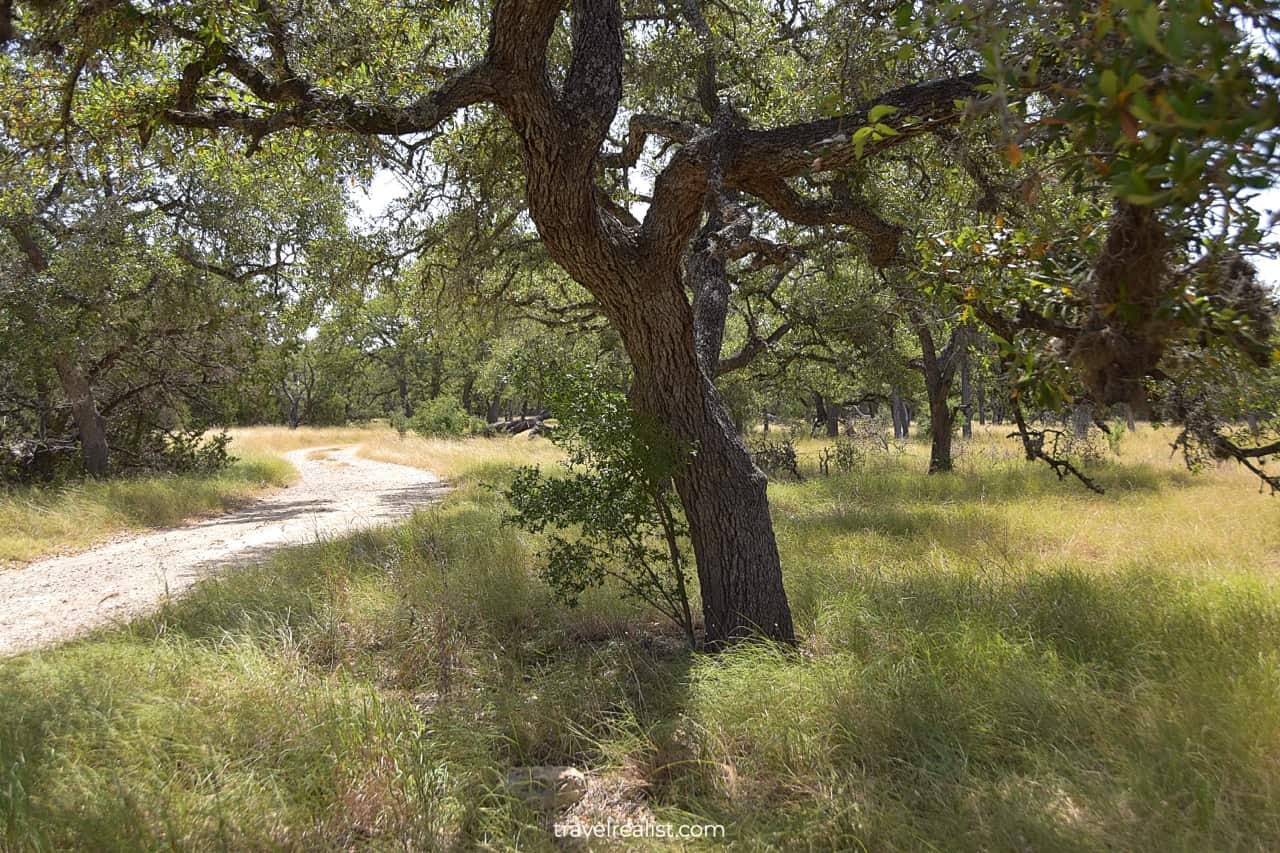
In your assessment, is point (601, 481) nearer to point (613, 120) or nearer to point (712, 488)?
point (712, 488)

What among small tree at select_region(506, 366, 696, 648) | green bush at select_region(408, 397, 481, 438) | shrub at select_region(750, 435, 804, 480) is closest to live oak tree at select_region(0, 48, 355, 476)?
small tree at select_region(506, 366, 696, 648)

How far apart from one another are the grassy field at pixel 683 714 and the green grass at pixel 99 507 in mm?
4503

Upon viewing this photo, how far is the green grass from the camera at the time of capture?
8383mm

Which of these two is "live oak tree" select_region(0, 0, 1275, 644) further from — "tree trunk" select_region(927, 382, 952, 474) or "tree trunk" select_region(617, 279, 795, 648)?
"tree trunk" select_region(927, 382, 952, 474)

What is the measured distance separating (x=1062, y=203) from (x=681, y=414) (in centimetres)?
301

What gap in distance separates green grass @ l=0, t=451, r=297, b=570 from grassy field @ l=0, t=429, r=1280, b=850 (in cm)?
450

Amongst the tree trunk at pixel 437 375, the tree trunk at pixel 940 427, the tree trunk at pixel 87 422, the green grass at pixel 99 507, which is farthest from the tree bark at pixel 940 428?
the tree trunk at pixel 437 375

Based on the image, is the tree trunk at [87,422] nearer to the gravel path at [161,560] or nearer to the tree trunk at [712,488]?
the gravel path at [161,560]

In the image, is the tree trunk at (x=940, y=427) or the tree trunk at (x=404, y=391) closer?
the tree trunk at (x=940, y=427)

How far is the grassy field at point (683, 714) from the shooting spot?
2.63 m

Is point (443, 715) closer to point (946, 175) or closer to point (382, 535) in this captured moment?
point (382, 535)

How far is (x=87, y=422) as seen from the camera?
1198cm

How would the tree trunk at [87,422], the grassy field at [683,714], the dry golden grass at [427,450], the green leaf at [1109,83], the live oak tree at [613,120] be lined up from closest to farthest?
the green leaf at [1109,83] → the grassy field at [683,714] → the live oak tree at [613,120] → the tree trunk at [87,422] → the dry golden grass at [427,450]

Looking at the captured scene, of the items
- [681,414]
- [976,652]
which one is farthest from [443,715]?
[976,652]
